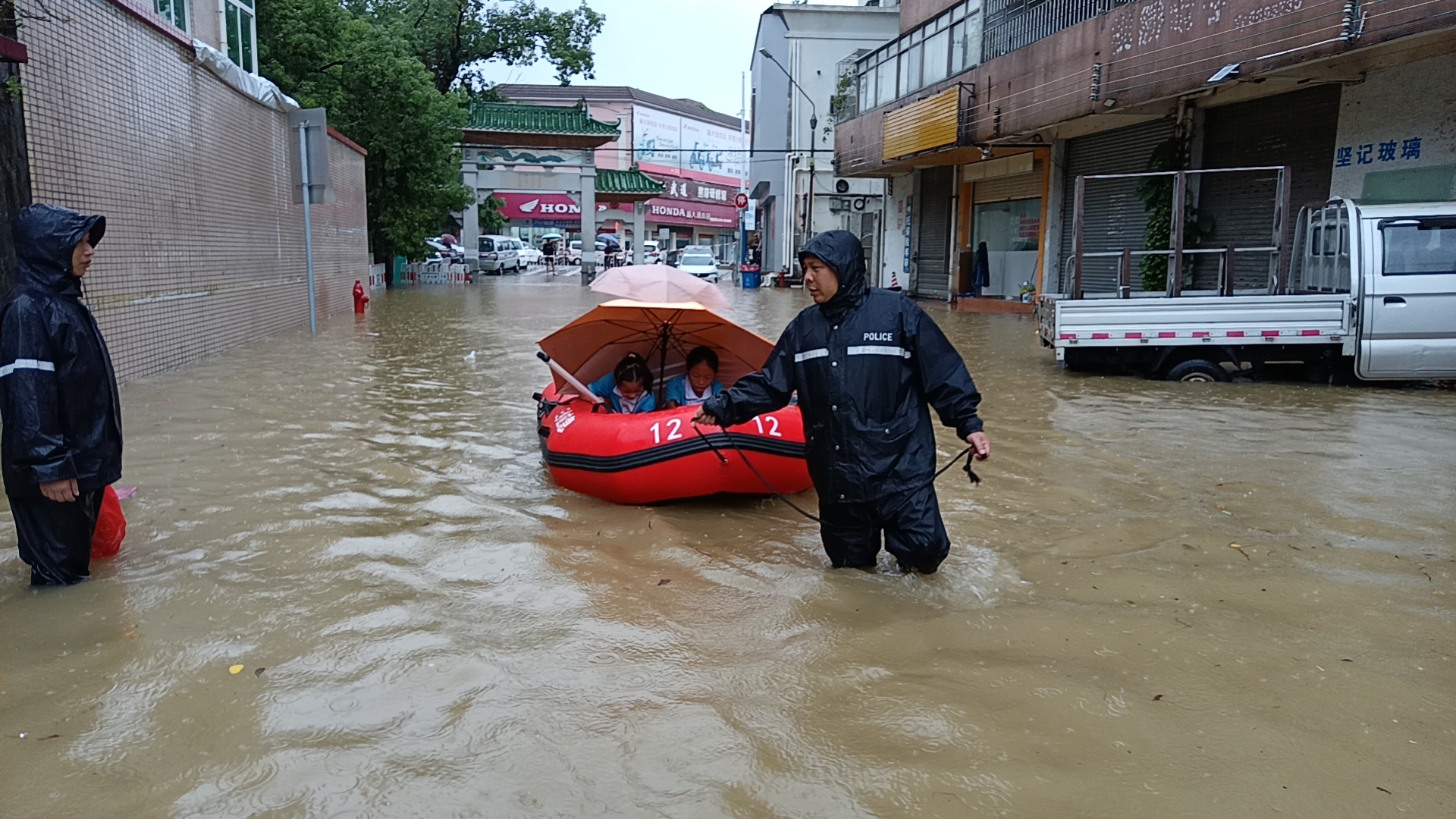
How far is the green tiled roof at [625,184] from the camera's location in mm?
44625

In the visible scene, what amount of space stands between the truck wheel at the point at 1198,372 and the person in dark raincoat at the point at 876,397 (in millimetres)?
7511

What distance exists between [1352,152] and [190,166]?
1430 cm

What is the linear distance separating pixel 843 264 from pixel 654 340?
9.43 feet

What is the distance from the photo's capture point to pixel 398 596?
15.2 ft

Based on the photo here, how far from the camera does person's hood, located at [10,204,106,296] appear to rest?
4266 mm

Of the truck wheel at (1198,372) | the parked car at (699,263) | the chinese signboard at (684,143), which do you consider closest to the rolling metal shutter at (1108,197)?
the truck wheel at (1198,372)

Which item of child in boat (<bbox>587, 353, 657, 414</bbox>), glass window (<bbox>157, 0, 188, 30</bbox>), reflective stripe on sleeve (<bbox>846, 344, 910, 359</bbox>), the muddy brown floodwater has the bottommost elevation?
the muddy brown floodwater

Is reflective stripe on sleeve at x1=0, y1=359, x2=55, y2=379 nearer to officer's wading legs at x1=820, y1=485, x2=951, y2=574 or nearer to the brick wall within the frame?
officer's wading legs at x1=820, y1=485, x2=951, y2=574

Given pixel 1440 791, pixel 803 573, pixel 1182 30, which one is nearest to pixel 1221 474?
pixel 803 573

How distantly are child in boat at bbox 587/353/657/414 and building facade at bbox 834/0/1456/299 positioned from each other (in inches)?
274

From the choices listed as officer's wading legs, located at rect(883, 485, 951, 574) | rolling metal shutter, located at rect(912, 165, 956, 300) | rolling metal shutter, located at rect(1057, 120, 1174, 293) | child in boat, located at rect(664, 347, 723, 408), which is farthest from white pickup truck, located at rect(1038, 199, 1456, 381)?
rolling metal shutter, located at rect(912, 165, 956, 300)

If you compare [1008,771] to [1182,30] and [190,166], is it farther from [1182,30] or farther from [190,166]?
[1182,30]

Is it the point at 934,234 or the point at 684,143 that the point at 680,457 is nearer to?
the point at 934,234

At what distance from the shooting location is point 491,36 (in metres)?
35.5
